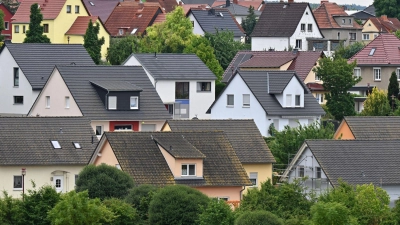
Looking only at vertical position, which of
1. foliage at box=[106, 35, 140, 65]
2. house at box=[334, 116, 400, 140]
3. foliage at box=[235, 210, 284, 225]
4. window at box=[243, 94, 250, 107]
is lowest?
foliage at box=[235, 210, 284, 225]

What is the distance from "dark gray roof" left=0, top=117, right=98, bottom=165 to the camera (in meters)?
49.2

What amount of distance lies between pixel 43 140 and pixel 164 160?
5902mm

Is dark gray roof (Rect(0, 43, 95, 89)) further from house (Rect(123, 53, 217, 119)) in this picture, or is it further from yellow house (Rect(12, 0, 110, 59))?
yellow house (Rect(12, 0, 110, 59))

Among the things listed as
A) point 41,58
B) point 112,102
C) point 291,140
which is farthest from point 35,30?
point 291,140

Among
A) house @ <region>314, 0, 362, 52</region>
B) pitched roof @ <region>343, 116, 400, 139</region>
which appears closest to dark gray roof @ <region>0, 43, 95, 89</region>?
pitched roof @ <region>343, 116, 400, 139</region>

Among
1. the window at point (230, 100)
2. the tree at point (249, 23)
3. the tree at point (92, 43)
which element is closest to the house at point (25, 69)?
the window at point (230, 100)

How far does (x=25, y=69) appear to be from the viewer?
222ft

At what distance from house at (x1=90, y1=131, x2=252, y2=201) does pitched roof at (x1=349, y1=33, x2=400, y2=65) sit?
136 ft

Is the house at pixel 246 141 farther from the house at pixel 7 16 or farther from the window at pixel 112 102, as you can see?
the house at pixel 7 16

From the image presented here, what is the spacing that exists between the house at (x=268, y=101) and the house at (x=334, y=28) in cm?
3434

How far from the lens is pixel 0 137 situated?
49.7 m

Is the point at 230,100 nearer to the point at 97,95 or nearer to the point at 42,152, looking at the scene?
the point at 97,95

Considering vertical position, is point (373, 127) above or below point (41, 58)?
below

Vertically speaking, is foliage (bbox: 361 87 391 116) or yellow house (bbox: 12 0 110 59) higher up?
yellow house (bbox: 12 0 110 59)
